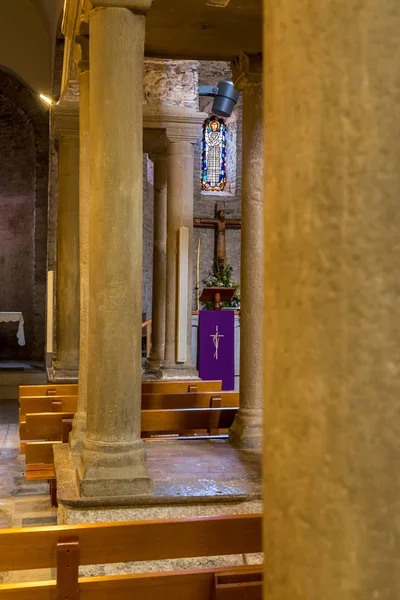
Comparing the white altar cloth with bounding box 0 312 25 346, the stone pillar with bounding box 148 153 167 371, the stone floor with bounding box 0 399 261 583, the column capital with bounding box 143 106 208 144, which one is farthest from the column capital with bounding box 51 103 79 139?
the white altar cloth with bounding box 0 312 25 346

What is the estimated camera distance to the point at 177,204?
372 inches

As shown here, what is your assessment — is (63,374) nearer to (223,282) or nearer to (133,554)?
(223,282)

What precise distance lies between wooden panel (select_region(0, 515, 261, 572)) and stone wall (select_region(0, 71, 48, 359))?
12.9 metres

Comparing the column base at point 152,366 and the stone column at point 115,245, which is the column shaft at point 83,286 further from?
the column base at point 152,366

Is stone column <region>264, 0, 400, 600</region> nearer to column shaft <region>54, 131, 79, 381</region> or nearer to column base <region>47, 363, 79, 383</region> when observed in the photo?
column base <region>47, 363, 79, 383</region>

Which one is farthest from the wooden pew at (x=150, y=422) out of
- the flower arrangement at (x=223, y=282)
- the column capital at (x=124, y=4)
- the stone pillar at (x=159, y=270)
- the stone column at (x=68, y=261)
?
the flower arrangement at (x=223, y=282)

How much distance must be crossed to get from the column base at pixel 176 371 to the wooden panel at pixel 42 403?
7.06 feet

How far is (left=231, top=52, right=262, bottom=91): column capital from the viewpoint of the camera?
6.33m

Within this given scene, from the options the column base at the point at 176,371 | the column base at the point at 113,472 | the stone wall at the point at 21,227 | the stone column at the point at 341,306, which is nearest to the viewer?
the stone column at the point at 341,306

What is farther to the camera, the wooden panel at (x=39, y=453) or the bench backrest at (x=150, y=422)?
the bench backrest at (x=150, y=422)

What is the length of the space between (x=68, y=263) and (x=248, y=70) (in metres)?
4.37

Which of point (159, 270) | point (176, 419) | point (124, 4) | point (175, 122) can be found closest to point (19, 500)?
point (176, 419)

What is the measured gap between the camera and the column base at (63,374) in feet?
31.2

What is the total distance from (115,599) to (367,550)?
6.82 ft
